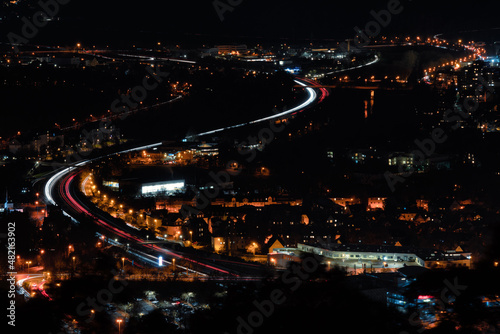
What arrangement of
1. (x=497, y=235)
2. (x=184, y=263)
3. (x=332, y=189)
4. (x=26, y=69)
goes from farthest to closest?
1. (x=26, y=69)
2. (x=332, y=189)
3. (x=184, y=263)
4. (x=497, y=235)

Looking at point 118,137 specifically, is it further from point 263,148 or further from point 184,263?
point 184,263

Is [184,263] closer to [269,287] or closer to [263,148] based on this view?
[269,287]

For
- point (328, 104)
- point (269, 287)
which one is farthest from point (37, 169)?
point (269, 287)

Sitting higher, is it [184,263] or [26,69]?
[26,69]

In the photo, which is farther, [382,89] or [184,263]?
[382,89]

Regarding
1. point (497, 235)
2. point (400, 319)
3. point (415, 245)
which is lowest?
point (415, 245)

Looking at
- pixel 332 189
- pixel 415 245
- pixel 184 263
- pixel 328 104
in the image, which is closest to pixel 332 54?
pixel 328 104

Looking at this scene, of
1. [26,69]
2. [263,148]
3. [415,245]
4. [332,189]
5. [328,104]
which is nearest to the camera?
[415,245]
